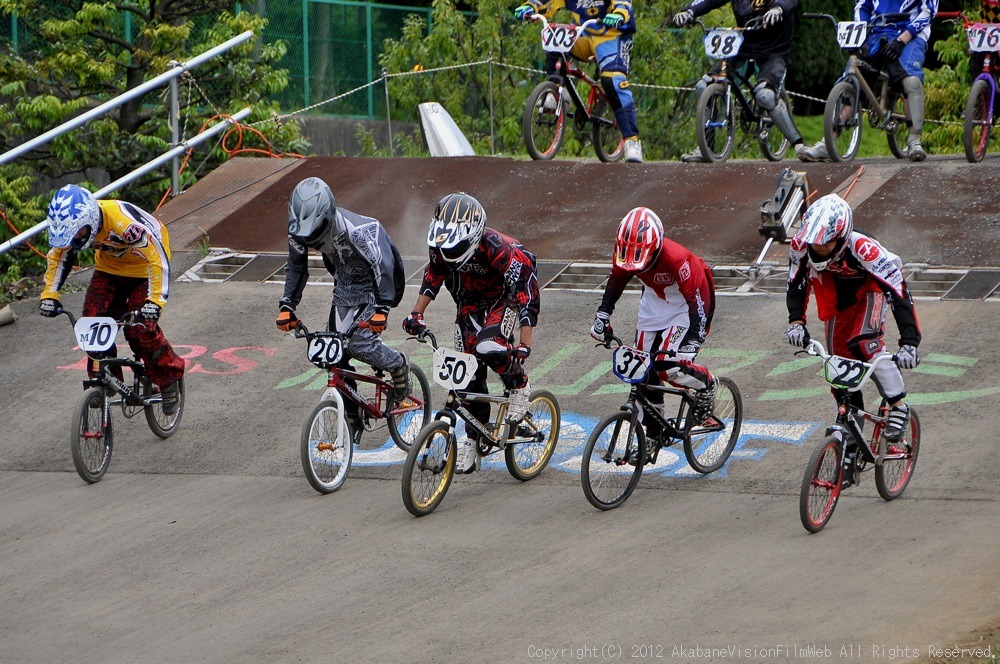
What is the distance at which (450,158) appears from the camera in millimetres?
15805

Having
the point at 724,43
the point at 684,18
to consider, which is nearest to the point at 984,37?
the point at 724,43

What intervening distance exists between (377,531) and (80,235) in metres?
3.23

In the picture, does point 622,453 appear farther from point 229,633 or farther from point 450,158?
point 450,158

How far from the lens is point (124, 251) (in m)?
9.42

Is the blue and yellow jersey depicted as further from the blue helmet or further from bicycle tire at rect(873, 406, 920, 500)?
bicycle tire at rect(873, 406, 920, 500)

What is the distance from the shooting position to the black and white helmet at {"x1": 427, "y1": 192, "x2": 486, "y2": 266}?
795cm

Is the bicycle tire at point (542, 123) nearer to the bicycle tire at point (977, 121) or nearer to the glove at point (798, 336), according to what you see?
the bicycle tire at point (977, 121)

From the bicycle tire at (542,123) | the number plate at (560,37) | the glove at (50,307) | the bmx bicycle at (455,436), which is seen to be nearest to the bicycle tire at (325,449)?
the bmx bicycle at (455,436)

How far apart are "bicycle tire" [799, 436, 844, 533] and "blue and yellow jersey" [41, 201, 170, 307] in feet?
15.6

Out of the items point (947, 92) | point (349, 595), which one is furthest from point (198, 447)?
point (947, 92)

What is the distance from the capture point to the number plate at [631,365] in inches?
311

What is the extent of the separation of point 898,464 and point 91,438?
5.44 metres

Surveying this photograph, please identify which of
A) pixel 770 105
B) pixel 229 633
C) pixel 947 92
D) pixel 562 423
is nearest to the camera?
pixel 229 633

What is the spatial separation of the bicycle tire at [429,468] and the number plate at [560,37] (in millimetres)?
7149
